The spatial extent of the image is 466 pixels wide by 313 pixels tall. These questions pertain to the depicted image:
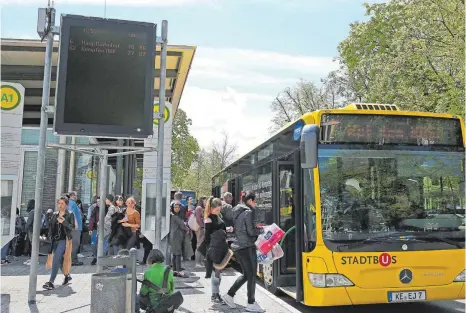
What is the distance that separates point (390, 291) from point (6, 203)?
6498mm

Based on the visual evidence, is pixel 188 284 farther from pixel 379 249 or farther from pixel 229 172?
pixel 229 172

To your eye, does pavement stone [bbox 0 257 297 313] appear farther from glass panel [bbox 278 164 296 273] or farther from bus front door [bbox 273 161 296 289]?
glass panel [bbox 278 164 296 273]

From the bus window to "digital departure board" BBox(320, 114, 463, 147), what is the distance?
0.60 meters

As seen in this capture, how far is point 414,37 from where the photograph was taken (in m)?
19.1

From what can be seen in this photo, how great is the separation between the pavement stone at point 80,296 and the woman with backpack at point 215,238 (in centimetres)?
37

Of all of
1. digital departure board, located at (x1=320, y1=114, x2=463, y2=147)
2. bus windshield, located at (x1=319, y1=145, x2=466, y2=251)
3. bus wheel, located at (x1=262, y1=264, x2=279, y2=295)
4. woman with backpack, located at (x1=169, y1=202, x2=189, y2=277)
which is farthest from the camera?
woman with backpack, located at (x1=169, y1=202, x2=189, y2=277)

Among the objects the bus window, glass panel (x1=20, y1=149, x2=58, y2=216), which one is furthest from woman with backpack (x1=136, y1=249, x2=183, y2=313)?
glass panel (x1=20, y1=149, x2=58, y2=216)

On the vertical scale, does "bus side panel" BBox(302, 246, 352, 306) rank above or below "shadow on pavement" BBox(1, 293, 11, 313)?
above

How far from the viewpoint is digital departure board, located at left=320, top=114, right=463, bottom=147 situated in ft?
21.9

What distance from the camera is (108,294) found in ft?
18.0

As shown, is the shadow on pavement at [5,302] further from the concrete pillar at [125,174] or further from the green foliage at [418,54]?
the concrete pillar at [125,174]

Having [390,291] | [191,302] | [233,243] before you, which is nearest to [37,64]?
[191,302]

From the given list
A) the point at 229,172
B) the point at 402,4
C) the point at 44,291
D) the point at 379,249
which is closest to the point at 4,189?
the point at 44,291

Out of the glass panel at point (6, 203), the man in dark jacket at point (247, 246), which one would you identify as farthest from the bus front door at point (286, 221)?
the glass panel at point (6, 203)
